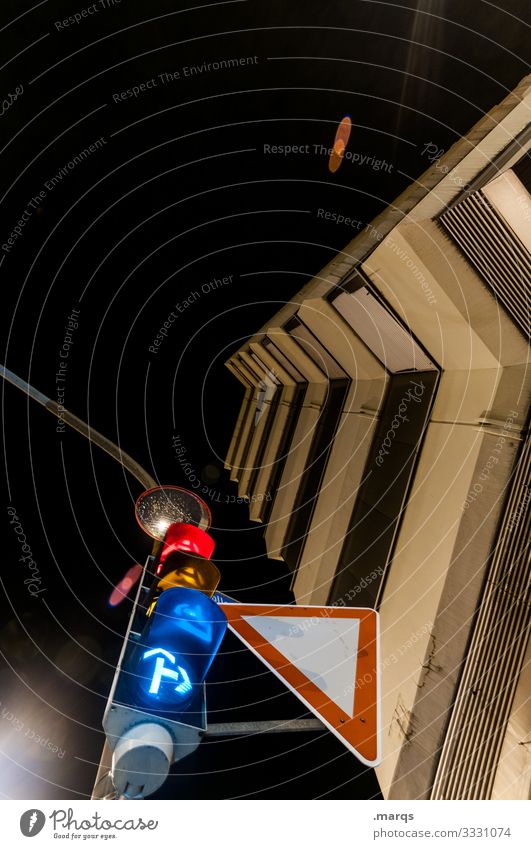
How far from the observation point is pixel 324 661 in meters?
3.26

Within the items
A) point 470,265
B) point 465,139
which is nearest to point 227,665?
point 470,265

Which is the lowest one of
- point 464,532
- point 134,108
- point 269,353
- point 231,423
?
point 464,532

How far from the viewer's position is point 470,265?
527 centimetres

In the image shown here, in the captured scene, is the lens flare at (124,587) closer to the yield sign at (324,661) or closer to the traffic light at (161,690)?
the yield sign at (324,661)

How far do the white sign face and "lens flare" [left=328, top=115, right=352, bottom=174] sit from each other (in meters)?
6.61

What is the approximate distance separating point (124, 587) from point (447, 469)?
7.37 m

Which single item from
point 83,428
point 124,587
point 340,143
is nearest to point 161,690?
point 83,428

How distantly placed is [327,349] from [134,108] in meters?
6.04

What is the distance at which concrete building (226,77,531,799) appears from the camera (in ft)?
13.7

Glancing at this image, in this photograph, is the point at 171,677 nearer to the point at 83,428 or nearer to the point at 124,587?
the point at 83,428

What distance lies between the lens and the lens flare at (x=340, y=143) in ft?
20.9

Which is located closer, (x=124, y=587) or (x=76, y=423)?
(x=76, y=423)

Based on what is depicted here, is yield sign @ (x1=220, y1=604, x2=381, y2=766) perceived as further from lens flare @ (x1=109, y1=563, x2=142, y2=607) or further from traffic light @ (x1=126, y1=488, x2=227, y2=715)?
lens flare @ (x1=109, y1=563, x2=142, y2=607)

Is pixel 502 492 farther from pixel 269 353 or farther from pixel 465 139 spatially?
pixel 269 353
